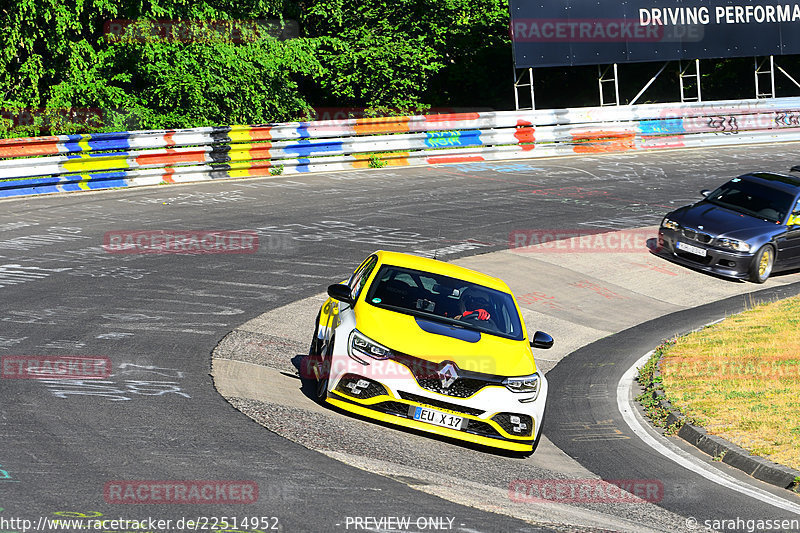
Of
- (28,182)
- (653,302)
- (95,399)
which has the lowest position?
(653,302)

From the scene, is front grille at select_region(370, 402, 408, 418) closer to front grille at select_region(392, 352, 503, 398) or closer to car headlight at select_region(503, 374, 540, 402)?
front grille at select_region(392, 352, 503, 398)

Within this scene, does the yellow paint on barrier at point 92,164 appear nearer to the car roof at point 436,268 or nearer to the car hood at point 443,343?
the car roof at point 436,268

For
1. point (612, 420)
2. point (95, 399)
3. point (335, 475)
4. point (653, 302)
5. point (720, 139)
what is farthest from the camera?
point (720, 139)

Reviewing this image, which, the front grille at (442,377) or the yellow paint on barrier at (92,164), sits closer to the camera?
the front grille at (442,377)

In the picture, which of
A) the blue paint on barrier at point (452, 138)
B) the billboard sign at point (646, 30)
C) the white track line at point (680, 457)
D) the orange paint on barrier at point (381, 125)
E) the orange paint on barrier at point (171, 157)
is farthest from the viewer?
the billboard sign at point (646, 30)

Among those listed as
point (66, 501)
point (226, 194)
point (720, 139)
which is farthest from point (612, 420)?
point (720, 139)

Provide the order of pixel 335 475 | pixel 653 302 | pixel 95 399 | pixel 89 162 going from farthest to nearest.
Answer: pixel 89 162 < pixel 653 302 < pixel 95 399 < pixel 335 475

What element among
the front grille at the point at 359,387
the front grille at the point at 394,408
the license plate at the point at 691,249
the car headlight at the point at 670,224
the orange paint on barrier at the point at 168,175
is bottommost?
the license plate at the point at 691,249

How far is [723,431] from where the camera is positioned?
9617 millimetres

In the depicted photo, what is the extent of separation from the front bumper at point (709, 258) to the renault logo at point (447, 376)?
1061 cm

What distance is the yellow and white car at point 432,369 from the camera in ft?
27.9

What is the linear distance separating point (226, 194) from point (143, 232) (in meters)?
4.44

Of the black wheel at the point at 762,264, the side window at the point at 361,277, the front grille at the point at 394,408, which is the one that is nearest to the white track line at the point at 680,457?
the front grille at the point at 394,408

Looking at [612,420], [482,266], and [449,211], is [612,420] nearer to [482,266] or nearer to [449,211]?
[482,266]
